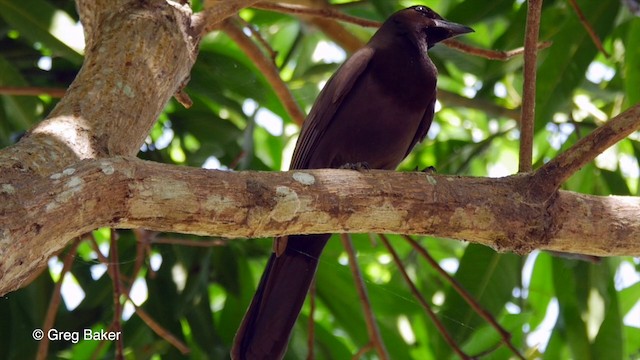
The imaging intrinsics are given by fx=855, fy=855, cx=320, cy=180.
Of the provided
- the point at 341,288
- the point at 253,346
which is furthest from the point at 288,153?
the point at 253,346

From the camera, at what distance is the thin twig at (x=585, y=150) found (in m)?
2.18

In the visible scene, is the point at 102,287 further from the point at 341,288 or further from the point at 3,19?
the point at 3,19

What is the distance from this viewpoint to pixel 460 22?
388 cm

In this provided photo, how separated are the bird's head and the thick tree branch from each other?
63.0 inches

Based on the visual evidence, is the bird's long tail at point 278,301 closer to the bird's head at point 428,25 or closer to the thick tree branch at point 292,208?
the thick tree branch at point 292,208

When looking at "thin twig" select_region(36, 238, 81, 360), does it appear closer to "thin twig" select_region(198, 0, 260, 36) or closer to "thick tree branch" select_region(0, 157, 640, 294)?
"thin twig" select_region(198, 0, 260, 36)

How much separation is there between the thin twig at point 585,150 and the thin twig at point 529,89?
20 cm

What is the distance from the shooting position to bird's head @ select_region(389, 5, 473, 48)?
3717 millimetres

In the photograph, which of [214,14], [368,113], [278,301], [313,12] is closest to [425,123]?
[368,113]

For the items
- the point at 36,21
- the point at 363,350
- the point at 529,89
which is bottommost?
the point at 363,350

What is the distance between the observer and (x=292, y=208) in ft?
6.46

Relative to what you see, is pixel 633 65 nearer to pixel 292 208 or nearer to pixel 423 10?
pixel 423 10

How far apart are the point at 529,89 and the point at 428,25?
1348 millimetres

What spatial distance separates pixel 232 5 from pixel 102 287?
1.39 meters
